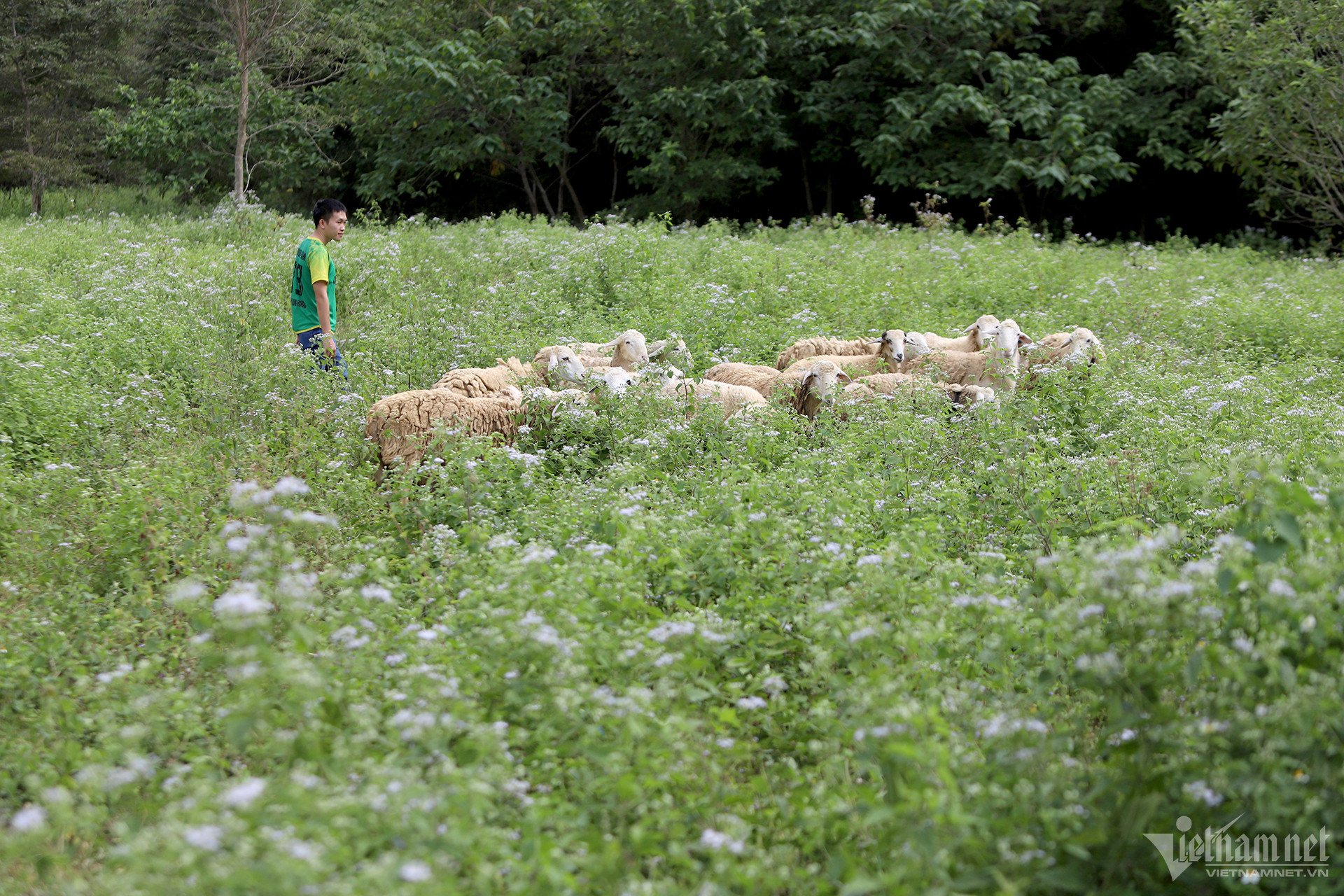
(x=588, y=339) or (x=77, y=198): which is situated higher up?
(x=77, y=198)

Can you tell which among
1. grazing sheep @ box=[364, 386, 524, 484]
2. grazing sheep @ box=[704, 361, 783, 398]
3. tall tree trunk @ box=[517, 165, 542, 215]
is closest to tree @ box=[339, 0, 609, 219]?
tall tree trunk @ box=[517, 165, 542, 215]

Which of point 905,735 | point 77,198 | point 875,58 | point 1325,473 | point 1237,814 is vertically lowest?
point 1237,814

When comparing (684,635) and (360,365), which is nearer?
(684,635)

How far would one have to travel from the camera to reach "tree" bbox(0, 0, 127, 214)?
22.5m

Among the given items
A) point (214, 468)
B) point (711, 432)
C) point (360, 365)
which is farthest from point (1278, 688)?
point (360, 365)

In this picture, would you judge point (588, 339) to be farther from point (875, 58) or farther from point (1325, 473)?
point (875, 58)

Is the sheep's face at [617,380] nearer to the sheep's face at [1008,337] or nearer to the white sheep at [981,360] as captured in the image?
the white sheep at [981,360]

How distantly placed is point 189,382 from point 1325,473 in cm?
835

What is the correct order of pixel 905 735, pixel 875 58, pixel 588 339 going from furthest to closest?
1. pixel 875 58
2. pixel 588 339
3. pixel 905 735

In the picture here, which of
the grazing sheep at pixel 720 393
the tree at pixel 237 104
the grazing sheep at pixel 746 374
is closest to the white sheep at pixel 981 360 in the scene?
the grazing sheep at pixel 746 374

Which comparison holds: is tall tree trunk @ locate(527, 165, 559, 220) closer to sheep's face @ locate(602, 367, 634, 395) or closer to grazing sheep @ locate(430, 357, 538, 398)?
grazing sheep @ locate(430, 357, 538, 398)

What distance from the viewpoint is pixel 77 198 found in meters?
23.7

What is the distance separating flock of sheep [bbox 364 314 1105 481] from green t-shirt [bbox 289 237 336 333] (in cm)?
120

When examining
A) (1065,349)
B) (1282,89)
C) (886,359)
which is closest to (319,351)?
(886,359)
